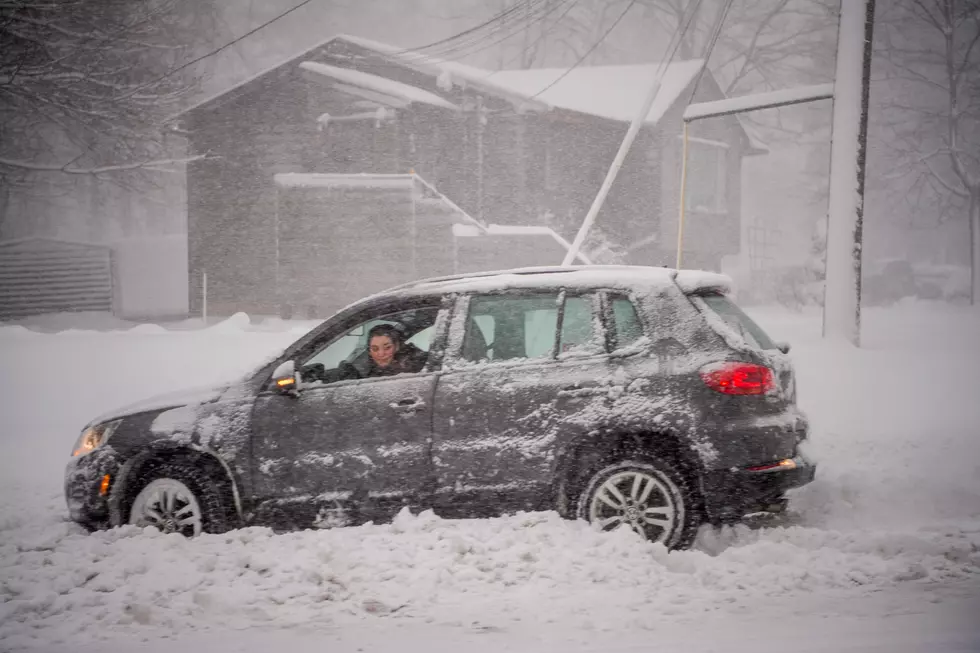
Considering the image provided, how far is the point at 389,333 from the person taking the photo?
205 inches

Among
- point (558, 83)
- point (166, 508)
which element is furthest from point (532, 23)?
point (166, 508)

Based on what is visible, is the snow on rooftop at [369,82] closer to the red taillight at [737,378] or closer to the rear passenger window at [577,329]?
the rear passenger window at [577,329]

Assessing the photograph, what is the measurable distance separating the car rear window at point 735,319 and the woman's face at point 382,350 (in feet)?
6.25

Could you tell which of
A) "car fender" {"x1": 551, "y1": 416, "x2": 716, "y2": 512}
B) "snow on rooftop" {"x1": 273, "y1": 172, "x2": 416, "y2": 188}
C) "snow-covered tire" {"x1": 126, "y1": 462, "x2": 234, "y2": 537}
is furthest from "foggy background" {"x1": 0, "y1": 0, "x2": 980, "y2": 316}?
"snow-covered tire" {"x1": 126, "y1": 462, "x2": 234, "y2": 537}

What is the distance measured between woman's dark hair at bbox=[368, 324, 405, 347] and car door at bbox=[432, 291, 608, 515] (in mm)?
465

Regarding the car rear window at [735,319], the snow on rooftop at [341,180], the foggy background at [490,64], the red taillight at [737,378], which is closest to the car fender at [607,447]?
the red taillight at [737,378]

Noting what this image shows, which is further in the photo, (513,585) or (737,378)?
(737,378)

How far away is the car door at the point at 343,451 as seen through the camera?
4773 mm

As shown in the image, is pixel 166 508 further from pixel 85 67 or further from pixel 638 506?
pixel 85 67

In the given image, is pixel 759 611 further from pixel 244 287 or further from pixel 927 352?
pixel 244 287

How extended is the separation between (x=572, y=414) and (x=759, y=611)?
4.57 ft

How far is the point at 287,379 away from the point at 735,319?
2.69m

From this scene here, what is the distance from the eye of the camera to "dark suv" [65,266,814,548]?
14.8ft

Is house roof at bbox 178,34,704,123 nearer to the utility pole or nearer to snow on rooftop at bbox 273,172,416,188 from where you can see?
snow on rooftop at bbox 273,172,416,188
